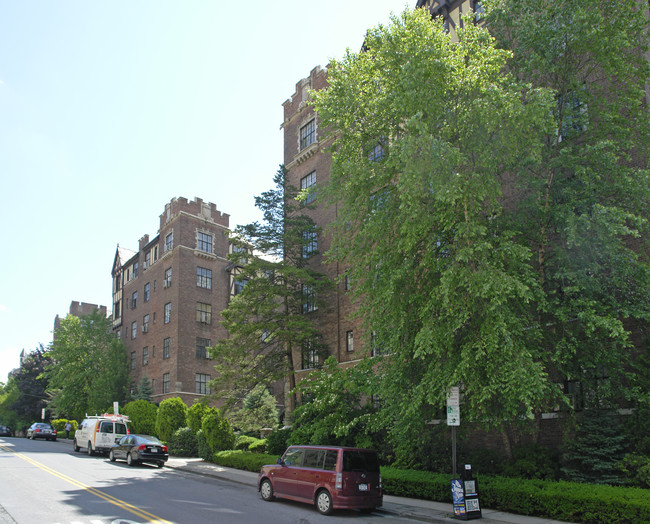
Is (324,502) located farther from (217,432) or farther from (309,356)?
(309,356)

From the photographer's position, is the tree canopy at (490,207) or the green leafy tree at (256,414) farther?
the green leafy tree at (256,414)

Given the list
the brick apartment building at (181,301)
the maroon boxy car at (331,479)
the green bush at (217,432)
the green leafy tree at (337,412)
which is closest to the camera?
the maroon boxy car at (331,479)

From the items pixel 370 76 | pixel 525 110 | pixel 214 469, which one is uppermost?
pixel 370 76

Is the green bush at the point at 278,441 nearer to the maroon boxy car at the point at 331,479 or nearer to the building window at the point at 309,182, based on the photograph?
the maroon boxy car at the point at 331,479

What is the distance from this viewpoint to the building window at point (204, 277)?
47.2m

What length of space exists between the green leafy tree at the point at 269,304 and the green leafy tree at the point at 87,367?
24.2 metres

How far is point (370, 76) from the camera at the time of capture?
687 inches

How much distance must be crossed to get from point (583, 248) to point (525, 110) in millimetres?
4223

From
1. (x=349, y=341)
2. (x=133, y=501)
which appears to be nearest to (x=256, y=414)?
(x=349, y=341)

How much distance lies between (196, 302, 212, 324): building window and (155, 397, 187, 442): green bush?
1048 cm

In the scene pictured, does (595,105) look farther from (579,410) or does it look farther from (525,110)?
(579,410)

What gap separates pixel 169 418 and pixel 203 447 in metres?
8.62

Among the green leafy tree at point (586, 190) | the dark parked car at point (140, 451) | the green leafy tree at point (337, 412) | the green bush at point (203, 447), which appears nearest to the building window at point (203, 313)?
the green bush at point (203, 447)

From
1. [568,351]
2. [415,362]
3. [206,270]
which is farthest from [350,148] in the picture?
[206,270]
